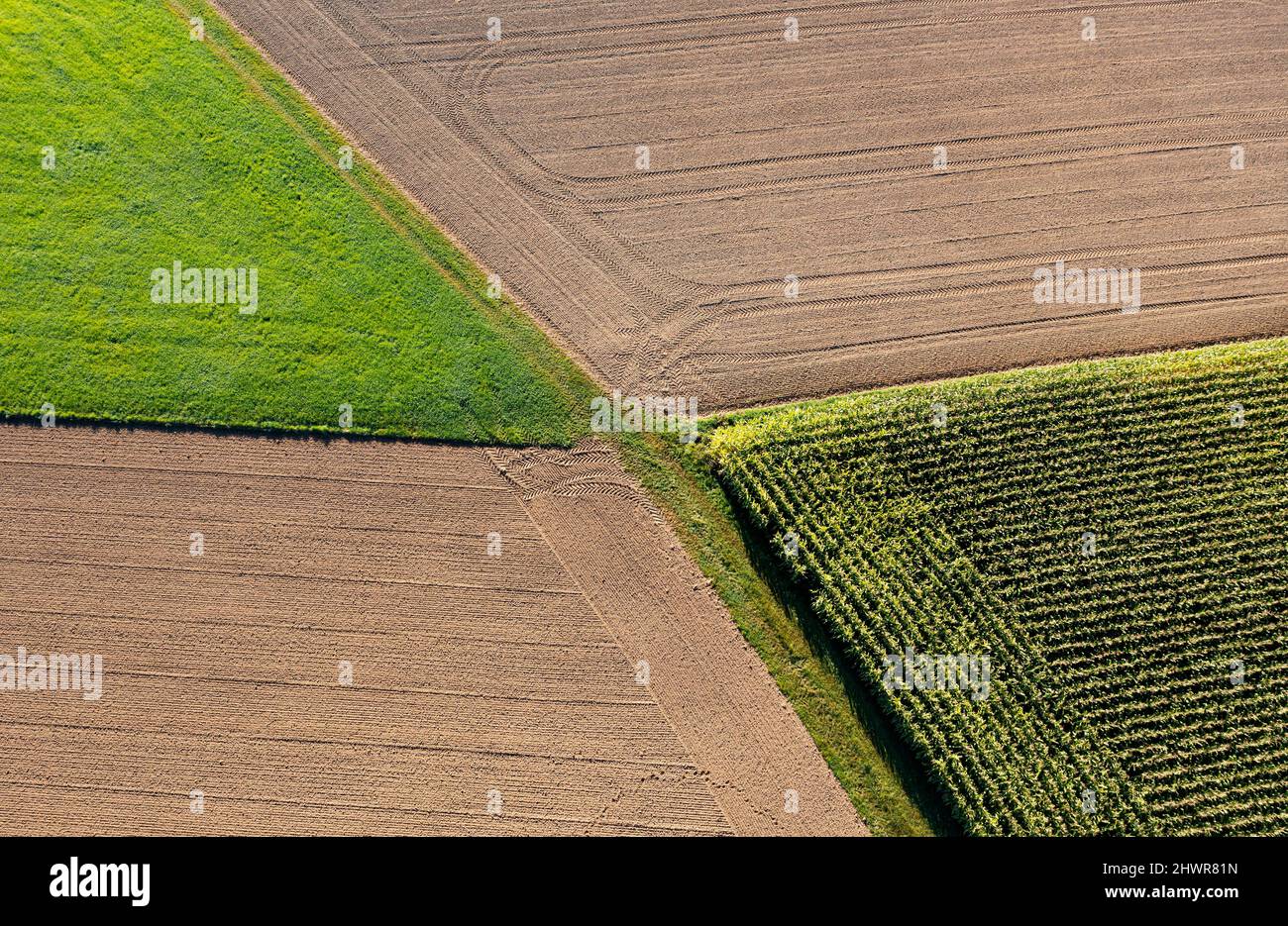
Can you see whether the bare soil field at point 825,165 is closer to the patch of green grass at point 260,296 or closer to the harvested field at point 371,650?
the patch of green grass at point 260,296

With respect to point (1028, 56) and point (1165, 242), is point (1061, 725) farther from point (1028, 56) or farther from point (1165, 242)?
point (1028, 56)

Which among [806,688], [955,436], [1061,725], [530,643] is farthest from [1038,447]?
[530,643]

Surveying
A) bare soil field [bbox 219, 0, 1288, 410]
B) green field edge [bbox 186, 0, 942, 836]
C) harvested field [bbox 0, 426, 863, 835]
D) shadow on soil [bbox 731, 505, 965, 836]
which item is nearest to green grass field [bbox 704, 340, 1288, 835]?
shadow on soil [bbox 731, 505, 965, 836]

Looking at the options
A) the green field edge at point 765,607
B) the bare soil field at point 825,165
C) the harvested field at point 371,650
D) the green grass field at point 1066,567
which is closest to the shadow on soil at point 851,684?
the green field edge at point 765,607

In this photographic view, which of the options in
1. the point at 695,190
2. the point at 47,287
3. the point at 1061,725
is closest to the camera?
the point at 1061,725

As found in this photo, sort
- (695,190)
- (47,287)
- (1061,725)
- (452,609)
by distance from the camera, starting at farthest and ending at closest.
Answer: (695,190) → (47,287) → (452,609) → (1061,725)

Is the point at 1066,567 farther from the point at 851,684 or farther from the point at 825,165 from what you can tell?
the point at 825,165

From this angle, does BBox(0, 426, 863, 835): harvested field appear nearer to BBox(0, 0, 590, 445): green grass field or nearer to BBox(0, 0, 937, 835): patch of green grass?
BBox(0, 0, 937, 835): patch of green grass
